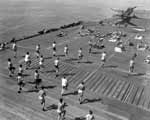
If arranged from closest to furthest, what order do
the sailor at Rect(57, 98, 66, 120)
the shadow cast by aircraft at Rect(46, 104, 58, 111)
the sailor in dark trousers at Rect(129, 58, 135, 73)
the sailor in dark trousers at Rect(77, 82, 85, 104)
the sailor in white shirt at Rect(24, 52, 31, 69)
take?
the sailor at Rect(57, 98, 66, 120)
the shadow cast by aircraft at Rect(46, 104, 58, 111)
the sailor in dark trousers at Rect(77, 82, 85, 104)
the sailor in white shirt at Rect(24, 52, 31, 69)
the sailor in dark trousers at Rect(129, 58, 135, 73)

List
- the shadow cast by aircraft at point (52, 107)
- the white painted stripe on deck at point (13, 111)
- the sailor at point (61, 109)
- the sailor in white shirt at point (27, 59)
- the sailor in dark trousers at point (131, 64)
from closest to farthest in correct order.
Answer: the sailor at point (61, 109) < the white painted stripe on deck at point (13, 111) < the shadow cast by aircraft at point (52, 107) < the sailor in white shirt at point (27, 59) < the sailor in dark trousers at point (131, 64)

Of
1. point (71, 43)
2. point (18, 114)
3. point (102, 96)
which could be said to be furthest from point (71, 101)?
point (71, 43)

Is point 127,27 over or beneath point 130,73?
over

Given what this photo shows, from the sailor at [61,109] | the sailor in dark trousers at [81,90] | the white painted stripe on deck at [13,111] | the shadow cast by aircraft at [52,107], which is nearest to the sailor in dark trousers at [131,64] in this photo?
the sailor in dark trousers at [81,90]

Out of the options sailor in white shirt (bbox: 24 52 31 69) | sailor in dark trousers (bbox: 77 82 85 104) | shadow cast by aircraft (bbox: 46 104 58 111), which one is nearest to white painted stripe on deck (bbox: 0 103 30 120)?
shadow cast by aircraft (bbox: 46 104 58 111)

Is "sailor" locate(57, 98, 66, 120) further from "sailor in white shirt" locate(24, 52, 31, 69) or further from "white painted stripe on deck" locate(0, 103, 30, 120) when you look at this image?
"sailor in white shirt" locate(24, 52, 31, 69)

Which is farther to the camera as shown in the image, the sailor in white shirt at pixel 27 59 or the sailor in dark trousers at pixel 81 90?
the sailor in white shirt at pixel 27 59

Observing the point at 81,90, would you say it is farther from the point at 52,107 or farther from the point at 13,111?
the point at 13,111

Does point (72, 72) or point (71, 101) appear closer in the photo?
point (71, 101)

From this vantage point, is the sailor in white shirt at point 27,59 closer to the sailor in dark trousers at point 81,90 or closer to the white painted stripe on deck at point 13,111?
the white painted stripe on deck at point 13,111

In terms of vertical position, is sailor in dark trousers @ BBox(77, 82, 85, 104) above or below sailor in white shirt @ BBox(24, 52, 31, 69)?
below

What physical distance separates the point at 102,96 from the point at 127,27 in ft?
137

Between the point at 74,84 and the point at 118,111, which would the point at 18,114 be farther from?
the point at 118,111

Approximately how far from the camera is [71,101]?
1892 cm
